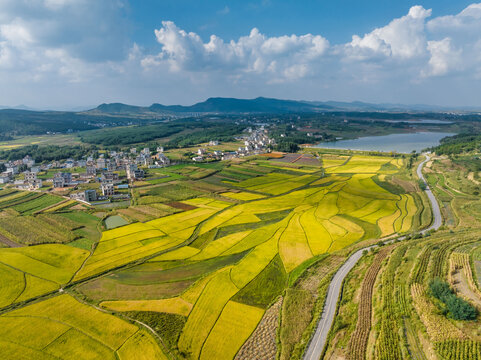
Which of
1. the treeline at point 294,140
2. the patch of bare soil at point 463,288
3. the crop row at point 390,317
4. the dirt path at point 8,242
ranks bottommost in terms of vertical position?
the crop row at point 390,317

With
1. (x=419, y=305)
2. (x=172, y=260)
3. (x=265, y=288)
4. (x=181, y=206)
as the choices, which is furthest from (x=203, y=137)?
(x=419, y=305)

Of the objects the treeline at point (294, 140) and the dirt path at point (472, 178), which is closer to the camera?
the dirt path at point (472, 178)

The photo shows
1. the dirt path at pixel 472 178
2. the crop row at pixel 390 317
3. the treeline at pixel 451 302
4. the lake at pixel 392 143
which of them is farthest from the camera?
the lake at pixel 392 143

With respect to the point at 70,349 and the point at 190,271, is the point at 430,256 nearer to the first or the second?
the point at 190,271

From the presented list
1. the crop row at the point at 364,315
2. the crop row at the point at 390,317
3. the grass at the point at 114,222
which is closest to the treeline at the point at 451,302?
the crop row at the point at 390,317

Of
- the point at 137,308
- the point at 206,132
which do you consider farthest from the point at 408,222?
the point at 206,132

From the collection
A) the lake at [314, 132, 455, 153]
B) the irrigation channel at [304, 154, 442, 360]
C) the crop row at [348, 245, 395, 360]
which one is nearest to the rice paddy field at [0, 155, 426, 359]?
the irrigation channel at [304, 154, 442, 360]

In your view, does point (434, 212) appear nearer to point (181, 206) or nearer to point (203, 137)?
point (181, 206)

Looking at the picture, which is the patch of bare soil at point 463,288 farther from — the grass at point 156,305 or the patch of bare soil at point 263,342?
the grass at point 156,305

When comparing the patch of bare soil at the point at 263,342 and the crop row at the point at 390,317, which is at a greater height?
the crop row at the point at 390,317
